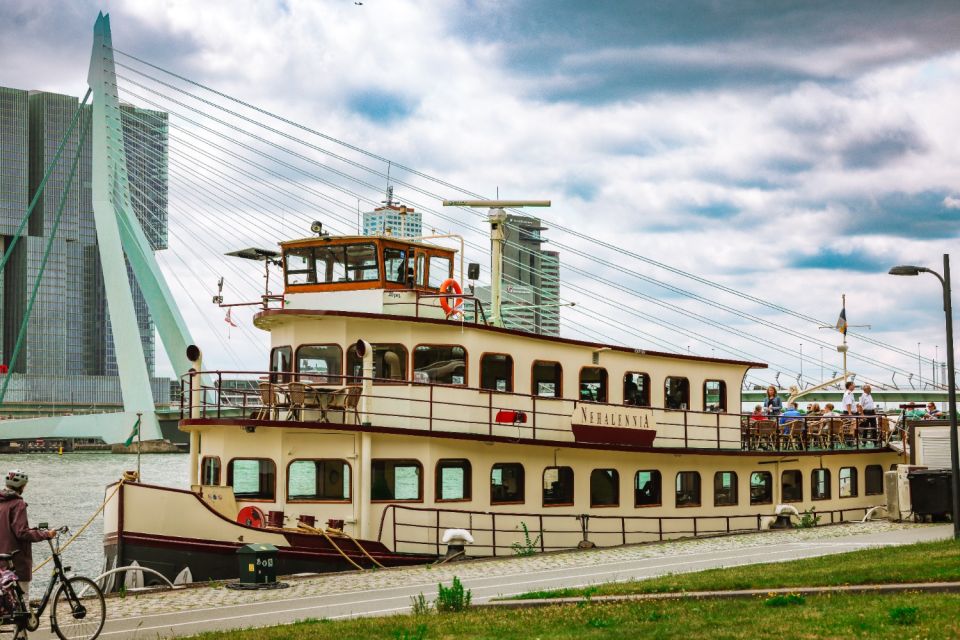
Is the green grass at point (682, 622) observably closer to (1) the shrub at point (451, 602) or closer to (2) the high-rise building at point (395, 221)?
(1) the shrub at point (451, 602)

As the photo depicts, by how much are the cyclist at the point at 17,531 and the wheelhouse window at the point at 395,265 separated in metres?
10.9

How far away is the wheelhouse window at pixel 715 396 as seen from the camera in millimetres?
25281

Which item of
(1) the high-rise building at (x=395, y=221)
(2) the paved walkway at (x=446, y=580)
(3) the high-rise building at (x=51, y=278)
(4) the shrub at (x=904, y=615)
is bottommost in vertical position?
(2) the paved walkway at (x=446, y=580)

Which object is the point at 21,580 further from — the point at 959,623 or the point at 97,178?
the point at 97,178

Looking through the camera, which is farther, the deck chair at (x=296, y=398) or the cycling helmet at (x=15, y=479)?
the deck chair at (x=296, y=398)

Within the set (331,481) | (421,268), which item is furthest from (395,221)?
(331,481)

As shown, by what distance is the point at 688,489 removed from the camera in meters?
24.3

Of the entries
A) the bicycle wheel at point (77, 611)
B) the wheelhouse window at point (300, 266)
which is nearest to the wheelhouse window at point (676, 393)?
the wheelhouse window at point (300, 266)

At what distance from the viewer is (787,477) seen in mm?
26641

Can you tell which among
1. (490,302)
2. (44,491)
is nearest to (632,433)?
(490,302)

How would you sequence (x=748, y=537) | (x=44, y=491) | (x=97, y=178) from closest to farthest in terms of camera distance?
(x=748, y=537), (x=97, y=178), (x=44, y=491)

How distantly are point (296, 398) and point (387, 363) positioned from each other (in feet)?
6.65

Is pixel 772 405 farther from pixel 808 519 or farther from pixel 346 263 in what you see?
pixel 346 263

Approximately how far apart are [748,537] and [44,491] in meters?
43.6
